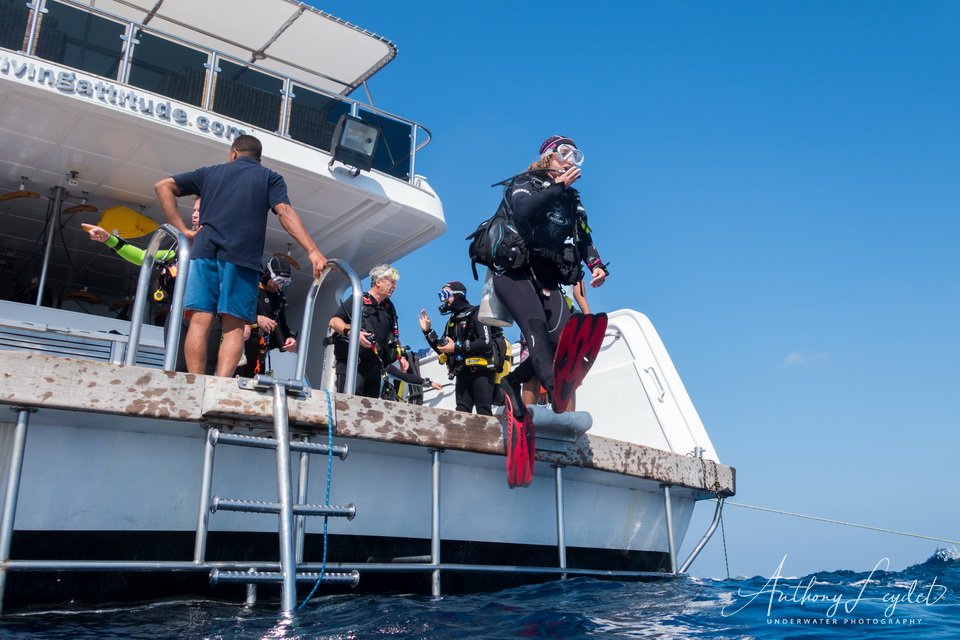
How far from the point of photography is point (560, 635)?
2611mm

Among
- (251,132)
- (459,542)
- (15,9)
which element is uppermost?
(15,9)

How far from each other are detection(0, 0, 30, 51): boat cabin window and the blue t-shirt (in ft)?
9.90

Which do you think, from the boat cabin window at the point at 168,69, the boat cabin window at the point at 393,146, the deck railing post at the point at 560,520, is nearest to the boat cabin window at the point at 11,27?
the boat cabin window at the point at 168,69

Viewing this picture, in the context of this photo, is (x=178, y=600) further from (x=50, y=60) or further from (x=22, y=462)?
(x=50, y=60)

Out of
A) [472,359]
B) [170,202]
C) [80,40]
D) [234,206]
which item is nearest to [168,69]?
[80,40]

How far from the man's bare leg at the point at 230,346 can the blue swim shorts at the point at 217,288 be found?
0.05 meters

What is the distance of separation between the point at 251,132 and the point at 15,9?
6.18 ft

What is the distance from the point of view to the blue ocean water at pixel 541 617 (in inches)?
102

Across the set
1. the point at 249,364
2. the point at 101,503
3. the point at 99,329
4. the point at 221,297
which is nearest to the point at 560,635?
the point at 101,503

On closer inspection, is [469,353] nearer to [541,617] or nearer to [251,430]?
[251,430]

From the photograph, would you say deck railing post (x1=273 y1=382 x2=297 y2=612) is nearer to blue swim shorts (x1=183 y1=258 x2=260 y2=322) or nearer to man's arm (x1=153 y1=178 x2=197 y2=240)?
blue swim shorts (x1=183 y1=258 x2=260 y2=322)

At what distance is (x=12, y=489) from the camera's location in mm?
2736

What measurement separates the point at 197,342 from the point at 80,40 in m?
3.75

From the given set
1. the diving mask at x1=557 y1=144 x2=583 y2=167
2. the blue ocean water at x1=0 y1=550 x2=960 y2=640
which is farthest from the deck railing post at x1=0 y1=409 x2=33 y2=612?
the diving mask at x1=557 y1=144 x2=583 y2=167
